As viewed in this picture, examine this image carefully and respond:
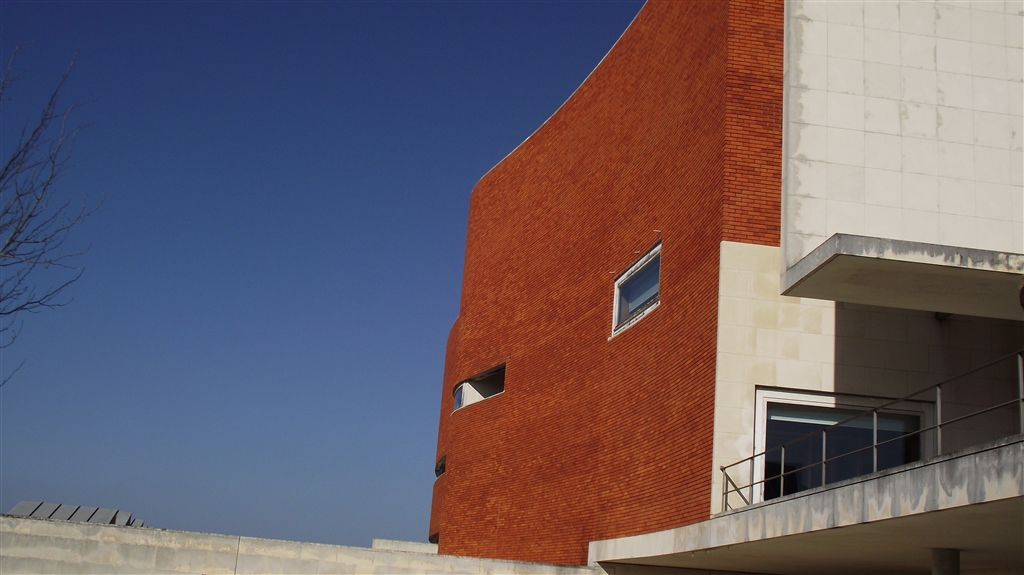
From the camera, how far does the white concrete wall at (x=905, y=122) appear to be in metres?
14.5

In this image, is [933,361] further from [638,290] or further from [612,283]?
[612,283]

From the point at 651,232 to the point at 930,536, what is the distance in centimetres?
907

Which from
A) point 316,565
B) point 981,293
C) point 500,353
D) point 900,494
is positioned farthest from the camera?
point 500,353

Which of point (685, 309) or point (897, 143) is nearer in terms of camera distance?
point (897, 143)

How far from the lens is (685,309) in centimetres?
1680

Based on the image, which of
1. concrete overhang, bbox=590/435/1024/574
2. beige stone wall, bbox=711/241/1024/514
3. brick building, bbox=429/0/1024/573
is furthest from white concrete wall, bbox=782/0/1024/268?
concrete overhang, bbox=590/435/1024/574

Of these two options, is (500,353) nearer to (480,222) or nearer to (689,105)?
(480,222)

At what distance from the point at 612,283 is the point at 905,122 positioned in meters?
6.89

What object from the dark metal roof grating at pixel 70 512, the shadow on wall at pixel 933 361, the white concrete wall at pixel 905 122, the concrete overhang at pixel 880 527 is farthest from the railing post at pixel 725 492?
the dark metal roof grating at pixel 70 512

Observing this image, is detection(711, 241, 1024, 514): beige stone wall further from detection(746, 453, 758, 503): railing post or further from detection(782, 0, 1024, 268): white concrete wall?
detection(782, 0, 1024, 268): white concrete wall

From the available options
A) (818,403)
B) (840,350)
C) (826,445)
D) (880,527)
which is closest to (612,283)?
(840,350)

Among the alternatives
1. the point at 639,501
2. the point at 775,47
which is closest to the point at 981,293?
the point at 775,47

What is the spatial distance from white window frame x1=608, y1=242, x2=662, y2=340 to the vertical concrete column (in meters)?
7.17

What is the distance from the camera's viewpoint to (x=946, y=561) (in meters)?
11.7
